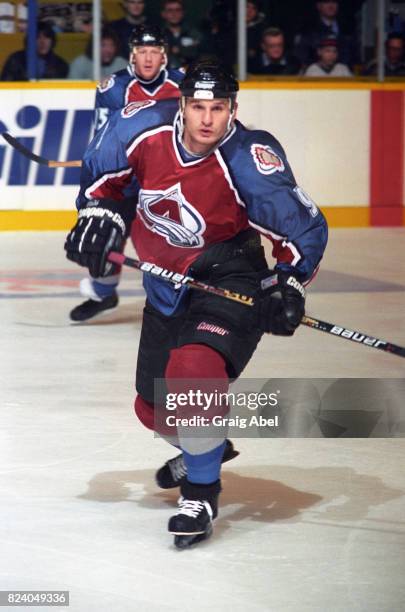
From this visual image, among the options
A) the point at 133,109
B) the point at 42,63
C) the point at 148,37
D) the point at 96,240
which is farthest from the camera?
the point at 42,63

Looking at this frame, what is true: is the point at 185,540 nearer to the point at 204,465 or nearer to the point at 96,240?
the point at 204,465

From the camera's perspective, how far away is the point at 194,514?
3.29 m

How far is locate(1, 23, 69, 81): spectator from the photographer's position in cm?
922

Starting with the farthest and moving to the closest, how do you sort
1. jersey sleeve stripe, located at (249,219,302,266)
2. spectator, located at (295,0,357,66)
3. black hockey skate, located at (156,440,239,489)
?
1. spectator, located at (295,0,357,66)
2. black hockey skate, located at (156,440,239,489)
3. jersey sleeve stripe, located at (249,219,302,266)

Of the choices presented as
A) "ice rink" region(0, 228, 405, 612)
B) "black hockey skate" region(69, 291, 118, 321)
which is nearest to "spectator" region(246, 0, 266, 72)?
"black hockey skate" region(69, 291, 118, 321)

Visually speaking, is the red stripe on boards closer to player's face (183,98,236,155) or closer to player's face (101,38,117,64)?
player's face (101,38,117,64)

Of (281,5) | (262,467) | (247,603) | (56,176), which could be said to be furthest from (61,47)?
(247,603)

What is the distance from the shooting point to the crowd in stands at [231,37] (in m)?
9.27

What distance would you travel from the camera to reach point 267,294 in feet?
10.8

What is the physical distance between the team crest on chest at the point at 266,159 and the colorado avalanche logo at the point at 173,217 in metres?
0.20

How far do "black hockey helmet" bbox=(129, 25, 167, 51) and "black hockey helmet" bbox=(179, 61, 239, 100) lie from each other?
8.89 ft

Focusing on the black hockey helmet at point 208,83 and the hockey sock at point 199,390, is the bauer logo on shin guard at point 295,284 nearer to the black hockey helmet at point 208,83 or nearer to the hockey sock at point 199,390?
the hockey sock at point 199,390

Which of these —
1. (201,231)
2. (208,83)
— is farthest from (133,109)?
(201,231)

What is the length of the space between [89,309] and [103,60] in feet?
11.0
